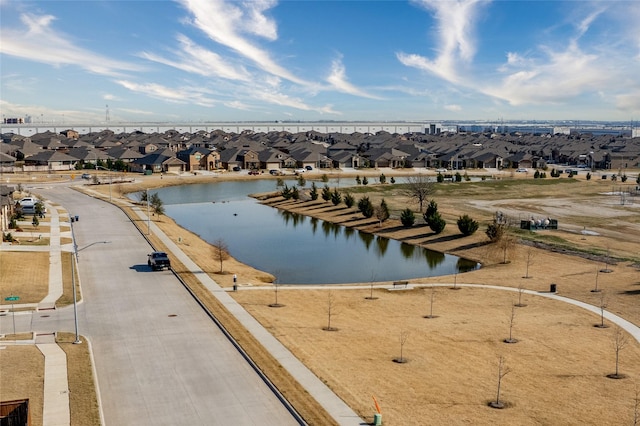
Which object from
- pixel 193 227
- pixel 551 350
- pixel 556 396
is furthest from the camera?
pixel 193 227

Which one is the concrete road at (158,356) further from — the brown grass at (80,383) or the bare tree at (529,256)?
the bare tree at (529,256)

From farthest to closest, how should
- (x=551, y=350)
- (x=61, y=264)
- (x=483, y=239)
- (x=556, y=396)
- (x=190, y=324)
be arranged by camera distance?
1. (x=483, y=239)
2. (x=61, y=264)
3. (x=190, y=324)
4. (x=551, y=350)
5. (x=556, y=396)

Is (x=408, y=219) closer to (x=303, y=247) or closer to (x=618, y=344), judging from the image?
(x=303, y=247)

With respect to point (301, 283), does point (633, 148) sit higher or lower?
higher

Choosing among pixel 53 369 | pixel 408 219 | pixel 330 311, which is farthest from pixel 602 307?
pixel 408 219

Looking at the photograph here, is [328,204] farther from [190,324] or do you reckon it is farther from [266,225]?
[190,324]

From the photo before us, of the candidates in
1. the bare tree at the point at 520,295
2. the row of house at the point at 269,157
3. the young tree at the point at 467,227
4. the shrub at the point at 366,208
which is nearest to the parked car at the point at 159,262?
the bare tree at the point at 520,295

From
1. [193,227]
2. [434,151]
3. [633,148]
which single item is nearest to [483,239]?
[193,227]
